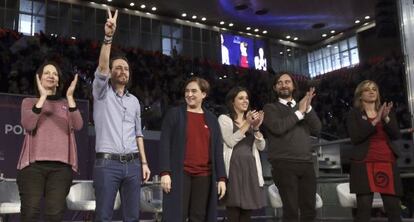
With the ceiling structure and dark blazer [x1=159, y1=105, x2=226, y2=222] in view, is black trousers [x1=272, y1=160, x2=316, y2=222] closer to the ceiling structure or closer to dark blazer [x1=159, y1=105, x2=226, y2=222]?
dark blazer [x1=159, y1=105, x2=226, y2=222]

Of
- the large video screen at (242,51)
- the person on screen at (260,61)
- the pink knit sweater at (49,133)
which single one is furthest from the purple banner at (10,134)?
the person on screen at (260,61)

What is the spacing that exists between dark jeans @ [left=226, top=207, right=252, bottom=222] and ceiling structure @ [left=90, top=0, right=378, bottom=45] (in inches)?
583

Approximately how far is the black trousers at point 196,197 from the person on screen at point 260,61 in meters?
19.1

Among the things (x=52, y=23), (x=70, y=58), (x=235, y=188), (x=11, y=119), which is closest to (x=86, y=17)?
(x=52, y=23)

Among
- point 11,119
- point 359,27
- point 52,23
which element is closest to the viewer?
point 11,119

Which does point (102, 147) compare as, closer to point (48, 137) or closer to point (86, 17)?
point (48, 137)

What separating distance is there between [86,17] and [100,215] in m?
16.2

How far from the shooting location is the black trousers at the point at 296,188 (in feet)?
11.0

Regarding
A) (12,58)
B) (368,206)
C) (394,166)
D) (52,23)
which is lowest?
(368,206)

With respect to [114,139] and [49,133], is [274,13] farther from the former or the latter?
[49,133]

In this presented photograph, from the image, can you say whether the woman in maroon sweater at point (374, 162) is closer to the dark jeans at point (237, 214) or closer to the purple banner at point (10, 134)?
the dark jeans at point (237, 214)

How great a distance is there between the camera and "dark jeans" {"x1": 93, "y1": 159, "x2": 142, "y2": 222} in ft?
9.19

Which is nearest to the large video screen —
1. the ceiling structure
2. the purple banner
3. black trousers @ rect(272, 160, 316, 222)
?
the ceiling structure

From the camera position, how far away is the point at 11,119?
22.2 feet
